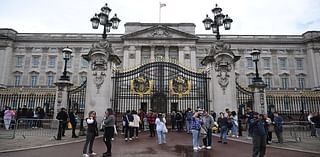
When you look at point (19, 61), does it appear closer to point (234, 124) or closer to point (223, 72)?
point (223, 72)

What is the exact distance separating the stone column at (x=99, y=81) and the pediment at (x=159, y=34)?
39.5 metres

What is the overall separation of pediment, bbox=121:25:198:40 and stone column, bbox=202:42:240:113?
3954 centimetres

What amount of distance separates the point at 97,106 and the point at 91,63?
296 centimetres

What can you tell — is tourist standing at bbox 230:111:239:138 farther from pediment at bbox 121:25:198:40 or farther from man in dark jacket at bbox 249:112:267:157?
pediment at bbox 121:25:198:40

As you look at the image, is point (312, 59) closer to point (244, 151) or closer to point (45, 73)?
point (244, 151)

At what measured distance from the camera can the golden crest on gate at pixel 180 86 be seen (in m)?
17.6

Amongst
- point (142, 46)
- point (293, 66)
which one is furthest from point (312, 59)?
point (142, 46)

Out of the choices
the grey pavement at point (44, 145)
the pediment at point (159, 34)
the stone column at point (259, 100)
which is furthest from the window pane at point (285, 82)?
the grey pavement at point (44, 145)

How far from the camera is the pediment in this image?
5506 centimetres

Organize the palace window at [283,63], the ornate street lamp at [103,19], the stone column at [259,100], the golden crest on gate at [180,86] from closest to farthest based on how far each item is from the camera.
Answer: the ornate street lamp at [103,19]
the stone column at [259,100]
the golden crest on gate at [180,86]
the palace window at [283,63]

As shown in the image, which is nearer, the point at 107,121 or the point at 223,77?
the point at 107,121

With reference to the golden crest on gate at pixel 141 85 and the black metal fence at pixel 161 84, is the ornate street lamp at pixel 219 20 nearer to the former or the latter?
the black metal fence at pixel 161 84

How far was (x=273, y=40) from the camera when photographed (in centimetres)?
5800

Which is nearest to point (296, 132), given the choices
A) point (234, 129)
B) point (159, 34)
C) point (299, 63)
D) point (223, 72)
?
point (234, 129)
